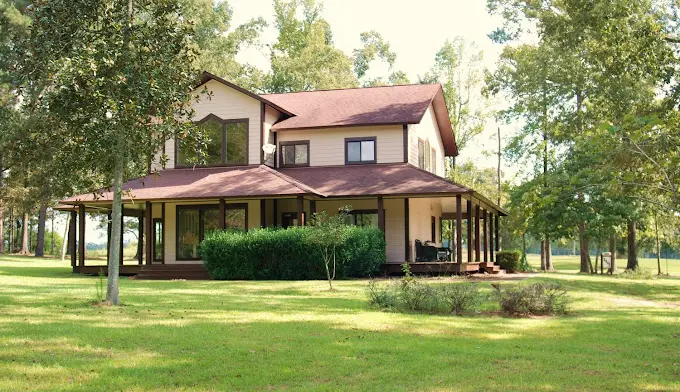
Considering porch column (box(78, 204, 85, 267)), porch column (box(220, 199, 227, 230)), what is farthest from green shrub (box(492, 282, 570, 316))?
porch column (box(78, 204, 85, 267))

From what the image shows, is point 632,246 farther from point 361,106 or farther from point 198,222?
point 198,222

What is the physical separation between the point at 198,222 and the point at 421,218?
9.27 meters

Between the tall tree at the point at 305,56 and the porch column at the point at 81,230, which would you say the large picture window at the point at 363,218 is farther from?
the tall tree at the point at 305,56

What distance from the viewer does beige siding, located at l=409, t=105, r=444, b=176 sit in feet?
95.7

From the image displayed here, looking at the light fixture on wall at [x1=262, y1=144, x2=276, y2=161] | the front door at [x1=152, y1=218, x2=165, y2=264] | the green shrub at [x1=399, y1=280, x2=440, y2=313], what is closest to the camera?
the green shrub at [x1=399, y1=280, x2=440, y2=313]

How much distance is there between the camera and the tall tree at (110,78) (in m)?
13.4

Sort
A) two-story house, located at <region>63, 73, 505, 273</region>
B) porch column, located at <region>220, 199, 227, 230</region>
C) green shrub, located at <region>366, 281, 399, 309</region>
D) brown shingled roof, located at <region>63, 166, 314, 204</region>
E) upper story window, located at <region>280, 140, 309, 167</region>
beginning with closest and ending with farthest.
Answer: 1. green shrub, located at <region>366, 281, 399, 309</region>
2. brown shingled roof, located at <region>63, 166, 314, 204</region>
3. porch column, located at <region>220, 199, 227, 230</region>
4. two-story house, located at <region>63, 73, 505, 273</region>
5. upper story window, located at <region>280, 140, 309, 167</region>

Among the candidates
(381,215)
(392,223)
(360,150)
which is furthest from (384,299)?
(360,150)

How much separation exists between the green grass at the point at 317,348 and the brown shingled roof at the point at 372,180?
33.8ft

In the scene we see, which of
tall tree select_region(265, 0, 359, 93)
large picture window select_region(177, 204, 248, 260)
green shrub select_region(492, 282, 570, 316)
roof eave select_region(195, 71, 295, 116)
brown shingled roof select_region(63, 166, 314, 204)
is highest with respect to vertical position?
tall tree select_region(265, 0, 359, 93)

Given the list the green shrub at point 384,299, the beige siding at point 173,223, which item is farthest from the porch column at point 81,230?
the green shrub at point 384,299

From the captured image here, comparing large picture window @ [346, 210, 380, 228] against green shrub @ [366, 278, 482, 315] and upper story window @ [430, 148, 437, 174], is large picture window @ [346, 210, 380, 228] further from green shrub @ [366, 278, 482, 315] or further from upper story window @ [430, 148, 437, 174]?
green shrub @ [366, 278, 482, 315]

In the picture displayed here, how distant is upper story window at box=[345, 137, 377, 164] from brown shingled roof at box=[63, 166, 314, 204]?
132 inches

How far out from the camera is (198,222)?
2839 cm
